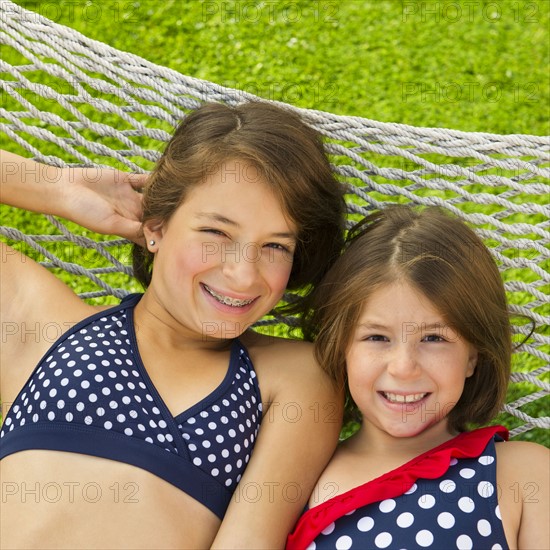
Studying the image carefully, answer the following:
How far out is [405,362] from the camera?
1.46 meters

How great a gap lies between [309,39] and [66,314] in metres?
1.92

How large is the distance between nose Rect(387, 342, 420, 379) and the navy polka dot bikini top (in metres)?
0.29

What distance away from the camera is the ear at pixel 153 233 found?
1.70 m

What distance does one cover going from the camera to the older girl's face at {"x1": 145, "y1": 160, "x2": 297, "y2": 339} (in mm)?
1537

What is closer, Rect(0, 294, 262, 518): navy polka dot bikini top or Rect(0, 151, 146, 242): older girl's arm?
Rect(0, 294, 262, 518): navy polka dot bikini top

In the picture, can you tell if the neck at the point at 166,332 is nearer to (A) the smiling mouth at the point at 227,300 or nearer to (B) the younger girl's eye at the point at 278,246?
(A) the smiling mouth at the point at 227,300

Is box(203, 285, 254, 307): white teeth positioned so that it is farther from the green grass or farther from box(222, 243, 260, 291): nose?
the green grass

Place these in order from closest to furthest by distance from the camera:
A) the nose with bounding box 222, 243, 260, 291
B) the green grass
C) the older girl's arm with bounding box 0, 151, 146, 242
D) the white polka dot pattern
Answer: the white polka dot pattern, the nose with bounding box 222, 243, 260, 291, the older girl's arm with bounding box 0, 151, 146, 242, the green grass

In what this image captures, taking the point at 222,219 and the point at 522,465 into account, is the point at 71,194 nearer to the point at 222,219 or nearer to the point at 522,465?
the point at 222,219

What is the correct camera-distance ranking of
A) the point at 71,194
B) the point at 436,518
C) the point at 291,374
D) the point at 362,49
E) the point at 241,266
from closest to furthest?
1. the point at 436,518
2. the point at 241,266
3. the point at 291,374
4. the point at 71,194
5. the point at 362,49

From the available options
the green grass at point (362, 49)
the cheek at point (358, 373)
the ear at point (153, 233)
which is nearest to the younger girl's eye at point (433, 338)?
the cheek at point (358, 373)

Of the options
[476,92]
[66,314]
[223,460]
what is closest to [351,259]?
[223,460]

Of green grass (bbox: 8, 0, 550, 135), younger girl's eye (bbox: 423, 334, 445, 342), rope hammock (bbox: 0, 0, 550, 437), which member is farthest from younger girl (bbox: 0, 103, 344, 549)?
green grass (bbox: 8, 0, 550, 135)

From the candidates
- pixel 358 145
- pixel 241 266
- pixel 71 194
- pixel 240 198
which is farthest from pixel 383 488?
pixel 71 194
